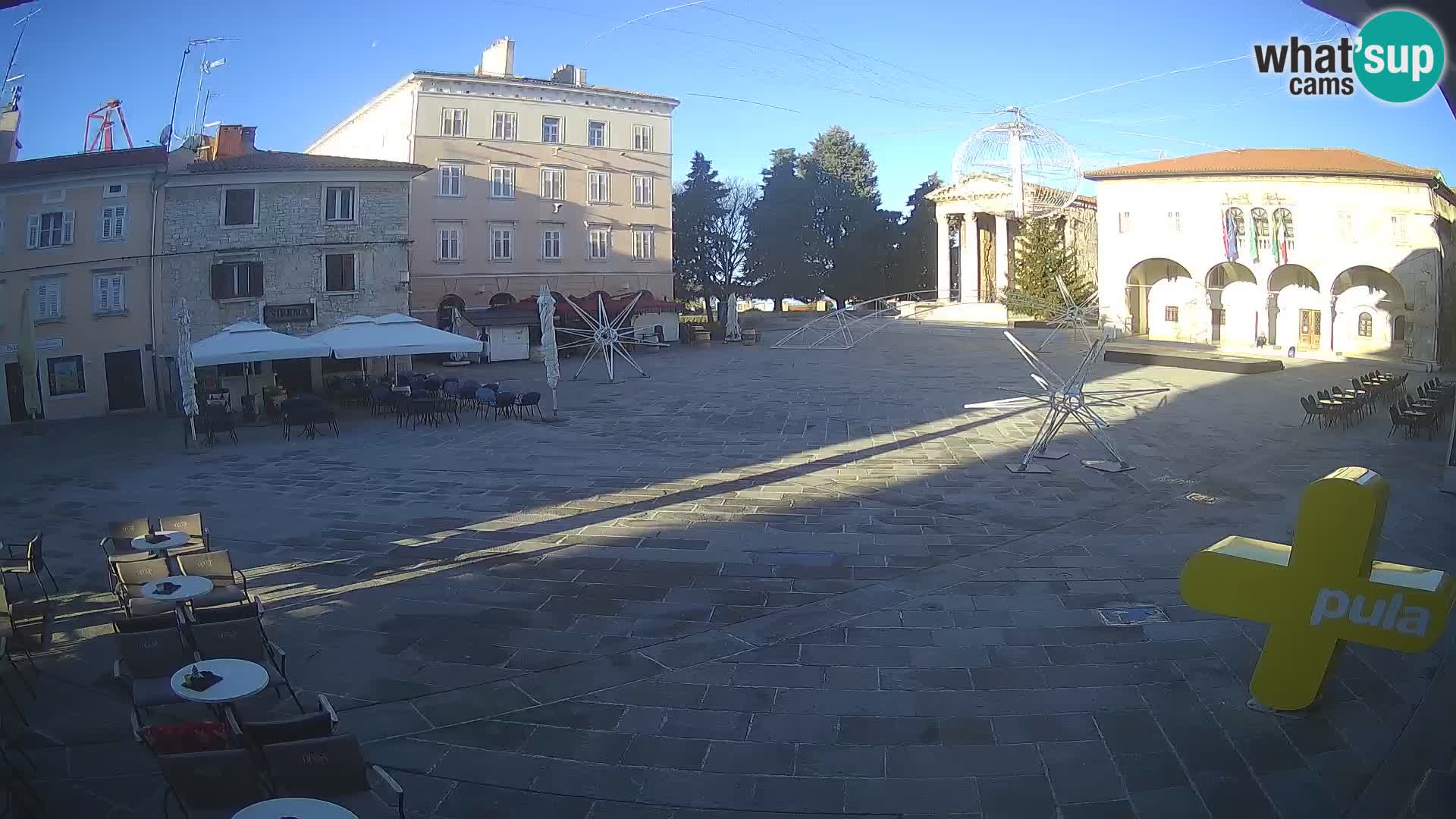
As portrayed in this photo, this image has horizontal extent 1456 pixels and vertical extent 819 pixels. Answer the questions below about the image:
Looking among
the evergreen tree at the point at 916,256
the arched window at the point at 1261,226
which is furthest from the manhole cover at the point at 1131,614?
the evergreen tree at the point at 916,256

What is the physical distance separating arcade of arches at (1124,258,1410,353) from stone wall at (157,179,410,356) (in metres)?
21.9

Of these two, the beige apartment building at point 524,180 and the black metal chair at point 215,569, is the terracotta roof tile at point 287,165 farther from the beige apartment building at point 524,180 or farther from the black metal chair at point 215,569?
the black metal chair at point 215,569

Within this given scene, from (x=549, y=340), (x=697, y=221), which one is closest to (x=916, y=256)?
(x=697, y=221)

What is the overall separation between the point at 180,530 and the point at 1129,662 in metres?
8.30

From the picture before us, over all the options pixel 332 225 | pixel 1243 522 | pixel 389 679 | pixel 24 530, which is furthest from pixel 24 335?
pixel 1243 522

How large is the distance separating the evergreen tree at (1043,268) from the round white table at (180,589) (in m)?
41.5

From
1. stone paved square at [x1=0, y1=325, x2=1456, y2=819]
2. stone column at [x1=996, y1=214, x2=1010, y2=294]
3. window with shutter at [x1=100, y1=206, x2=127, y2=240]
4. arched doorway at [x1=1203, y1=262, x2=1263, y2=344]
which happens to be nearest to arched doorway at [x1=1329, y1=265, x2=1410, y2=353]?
arched doorway at [x1=1203, y1=262, x2=1263, y2=344]

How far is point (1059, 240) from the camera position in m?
47.0

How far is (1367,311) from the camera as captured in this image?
33.9m

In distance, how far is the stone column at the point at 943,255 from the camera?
56312mm

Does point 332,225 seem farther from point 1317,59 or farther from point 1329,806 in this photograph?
point 1329,806

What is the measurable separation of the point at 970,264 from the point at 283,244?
39016 mm

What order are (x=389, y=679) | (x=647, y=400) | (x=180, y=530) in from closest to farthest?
(x=389, y=679) < (x=180, y=530) < (x=647, y=400)

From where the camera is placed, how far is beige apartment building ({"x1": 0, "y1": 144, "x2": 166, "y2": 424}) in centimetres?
2248
